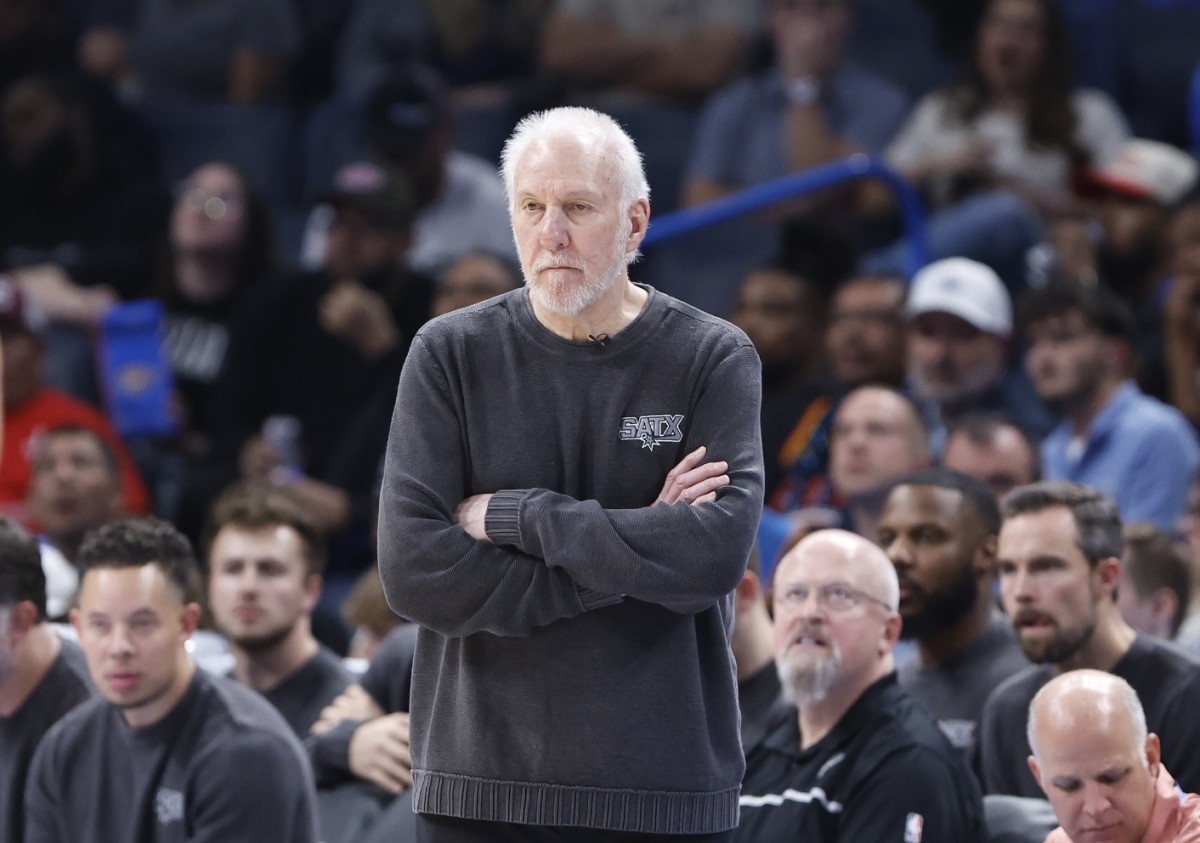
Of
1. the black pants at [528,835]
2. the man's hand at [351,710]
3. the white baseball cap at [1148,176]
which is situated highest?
the white baseball cap at [1148,176]

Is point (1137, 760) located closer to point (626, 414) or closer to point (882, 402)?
point (626, 414)

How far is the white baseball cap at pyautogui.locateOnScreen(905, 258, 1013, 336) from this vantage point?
6.18 meters

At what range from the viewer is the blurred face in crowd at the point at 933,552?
15.0 feet

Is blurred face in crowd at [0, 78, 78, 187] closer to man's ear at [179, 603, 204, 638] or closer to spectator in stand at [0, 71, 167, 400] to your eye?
spectator in stand at [0, 71, 167, 400]

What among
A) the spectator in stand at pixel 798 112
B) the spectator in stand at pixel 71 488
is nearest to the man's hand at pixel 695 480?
the spectator in stand at pixel 71 488

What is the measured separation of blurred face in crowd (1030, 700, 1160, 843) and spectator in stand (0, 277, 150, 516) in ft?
13.6

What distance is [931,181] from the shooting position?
285 inches

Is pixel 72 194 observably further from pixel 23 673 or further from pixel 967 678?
pixel 967 678

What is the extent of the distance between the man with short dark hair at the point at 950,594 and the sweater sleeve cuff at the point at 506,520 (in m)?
2.09

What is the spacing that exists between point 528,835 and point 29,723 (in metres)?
2.06

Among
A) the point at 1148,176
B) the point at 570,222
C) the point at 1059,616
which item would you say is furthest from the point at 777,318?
the point at 570,222

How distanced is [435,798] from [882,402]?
3.35m

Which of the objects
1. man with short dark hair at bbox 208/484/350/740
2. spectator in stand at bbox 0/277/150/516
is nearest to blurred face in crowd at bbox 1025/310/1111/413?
man with short dark hair at bbox 208/484/350/740

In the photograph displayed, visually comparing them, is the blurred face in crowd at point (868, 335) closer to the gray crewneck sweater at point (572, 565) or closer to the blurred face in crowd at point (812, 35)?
the blurred face in crowd at point (812, 35)
